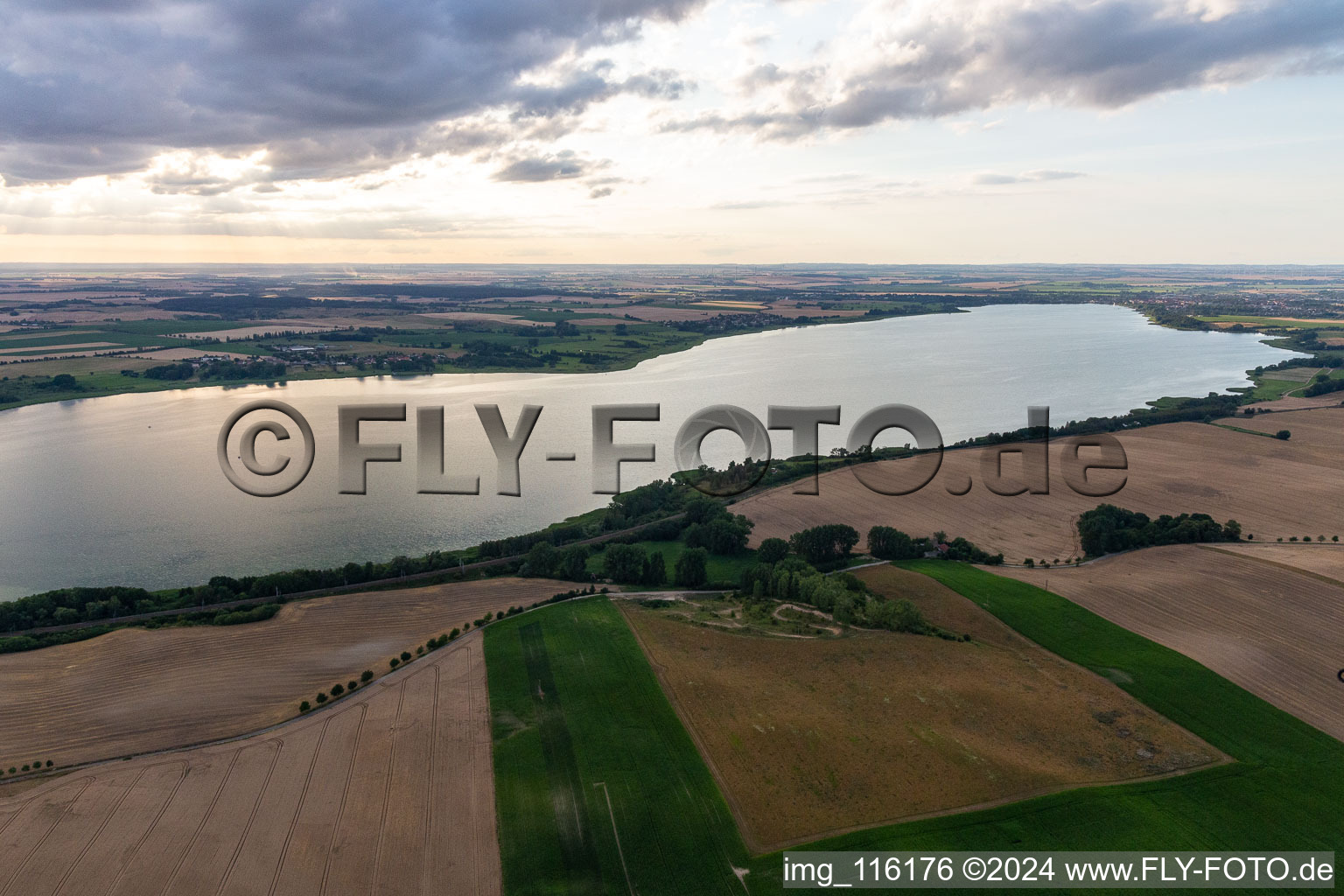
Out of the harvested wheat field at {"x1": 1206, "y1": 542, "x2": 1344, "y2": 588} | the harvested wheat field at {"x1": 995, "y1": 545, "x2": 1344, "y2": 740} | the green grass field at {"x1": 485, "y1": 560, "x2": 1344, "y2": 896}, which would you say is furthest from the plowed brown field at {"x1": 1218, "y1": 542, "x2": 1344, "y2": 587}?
the green grass field at {"x1": 485, "y1": 560, "x2": 1344, "y2": 896}

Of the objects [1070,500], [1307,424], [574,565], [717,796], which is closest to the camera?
[717,796]

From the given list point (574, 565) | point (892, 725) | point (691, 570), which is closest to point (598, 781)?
point (892, 725)

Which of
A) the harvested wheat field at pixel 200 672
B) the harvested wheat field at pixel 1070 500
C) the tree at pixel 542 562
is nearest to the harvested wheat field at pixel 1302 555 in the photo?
the harvested wheat field at pixel 1070 500

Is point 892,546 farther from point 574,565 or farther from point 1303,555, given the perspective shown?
point 1303,555

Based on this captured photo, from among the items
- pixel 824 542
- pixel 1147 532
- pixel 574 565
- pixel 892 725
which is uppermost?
pixel 1147 532

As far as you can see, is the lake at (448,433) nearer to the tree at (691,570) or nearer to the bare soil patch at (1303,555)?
the tree at (691,570)

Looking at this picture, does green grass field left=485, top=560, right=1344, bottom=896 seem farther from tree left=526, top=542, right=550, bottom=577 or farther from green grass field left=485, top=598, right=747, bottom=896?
tree left=526, top=542, right=550, bottom=577

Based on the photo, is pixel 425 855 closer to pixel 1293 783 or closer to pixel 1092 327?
pixel 1293 783
